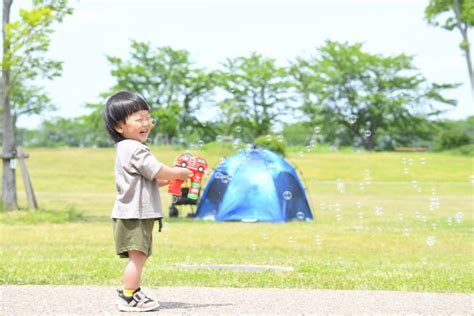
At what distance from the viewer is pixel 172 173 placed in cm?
561

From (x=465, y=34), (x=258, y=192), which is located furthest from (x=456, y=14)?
(x=258, y=192)

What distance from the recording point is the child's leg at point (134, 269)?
227 inches

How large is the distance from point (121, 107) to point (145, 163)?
0.44 m

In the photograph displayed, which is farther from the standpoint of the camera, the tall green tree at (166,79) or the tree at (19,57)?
the tall green tree at (166,79)

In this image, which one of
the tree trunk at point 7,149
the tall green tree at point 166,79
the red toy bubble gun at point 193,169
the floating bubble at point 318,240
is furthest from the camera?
the tall green tree at point 166,79

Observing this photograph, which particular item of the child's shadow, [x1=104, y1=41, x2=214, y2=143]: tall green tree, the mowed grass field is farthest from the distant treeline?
the child's shadow

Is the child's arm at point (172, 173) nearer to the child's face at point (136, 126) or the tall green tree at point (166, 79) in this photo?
the child's face at point (136, 126)

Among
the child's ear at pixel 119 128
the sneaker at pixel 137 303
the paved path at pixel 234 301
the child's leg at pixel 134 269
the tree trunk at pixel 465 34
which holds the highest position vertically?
the tree trunk at pixel 465 34

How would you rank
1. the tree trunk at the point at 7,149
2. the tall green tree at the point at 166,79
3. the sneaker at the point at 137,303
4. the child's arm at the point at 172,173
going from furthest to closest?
the tall green tree at the point at 166,79
the tree trunk at the point at 7,149
the sneaker at the point at 137,303
the child's arm at the point at 172,173

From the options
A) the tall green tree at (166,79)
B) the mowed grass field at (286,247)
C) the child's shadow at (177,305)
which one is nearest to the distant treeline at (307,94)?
the tall green tree at (166,79)

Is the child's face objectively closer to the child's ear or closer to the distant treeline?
the child's ear

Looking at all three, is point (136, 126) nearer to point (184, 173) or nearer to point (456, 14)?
point (184, 173)

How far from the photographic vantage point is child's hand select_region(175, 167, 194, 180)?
5.67m

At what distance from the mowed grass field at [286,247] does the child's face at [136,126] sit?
71.6 inches
